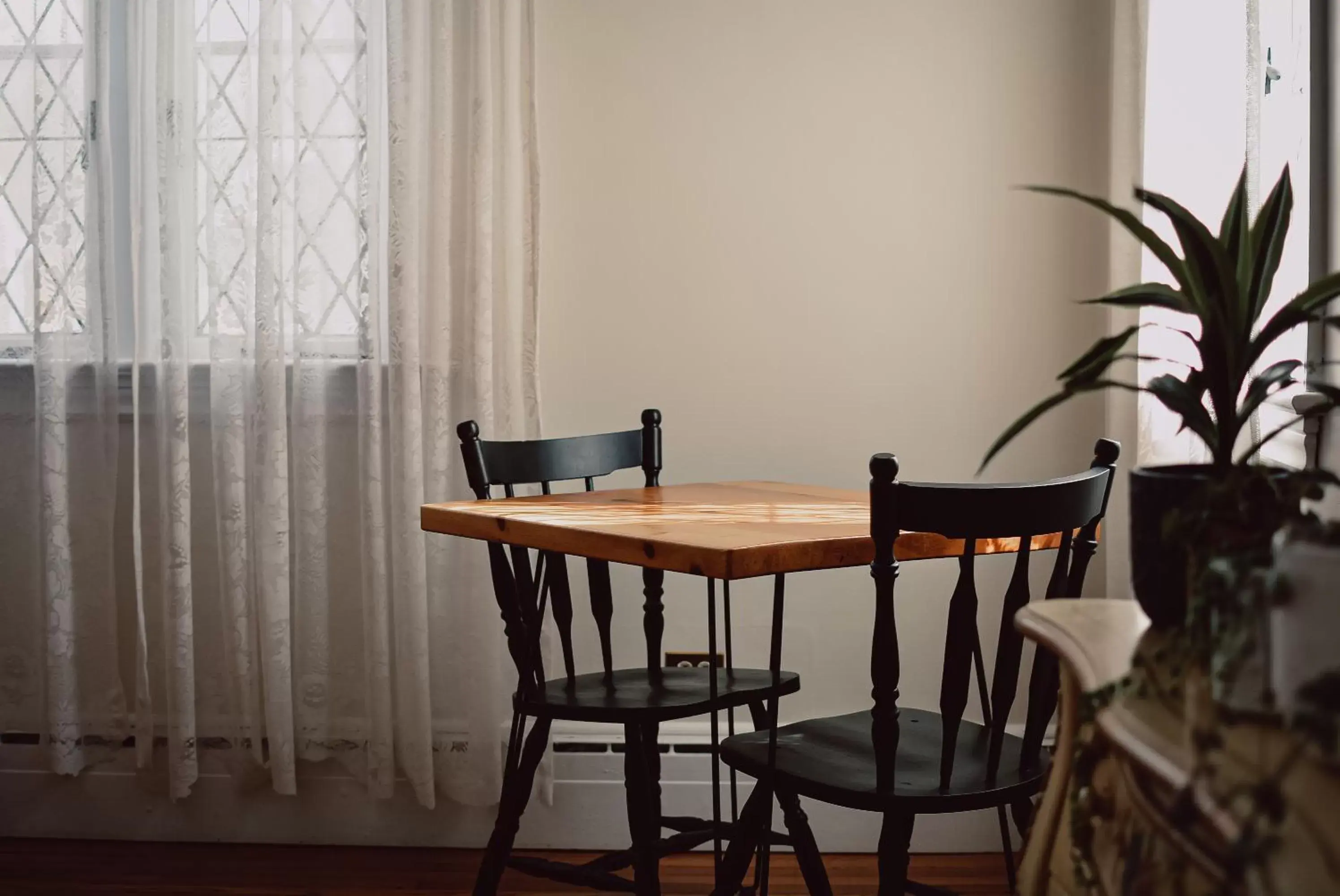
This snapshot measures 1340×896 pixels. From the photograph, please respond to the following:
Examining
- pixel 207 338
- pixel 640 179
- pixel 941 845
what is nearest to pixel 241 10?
pixel 207 338

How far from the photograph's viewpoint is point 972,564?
1517mm

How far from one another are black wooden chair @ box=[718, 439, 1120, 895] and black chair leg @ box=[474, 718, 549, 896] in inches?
16.6

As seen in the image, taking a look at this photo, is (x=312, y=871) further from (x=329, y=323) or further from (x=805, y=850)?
(x=805, y=850)

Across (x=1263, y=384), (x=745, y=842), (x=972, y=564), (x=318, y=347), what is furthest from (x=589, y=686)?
(x=1263, y=384)

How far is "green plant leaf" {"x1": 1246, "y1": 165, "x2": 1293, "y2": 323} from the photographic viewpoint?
109 centimetres

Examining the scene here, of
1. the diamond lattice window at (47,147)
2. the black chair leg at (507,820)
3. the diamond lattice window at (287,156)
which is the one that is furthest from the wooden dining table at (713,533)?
the diamond lattice window at (47,147)

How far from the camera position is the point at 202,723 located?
2750 millimetres

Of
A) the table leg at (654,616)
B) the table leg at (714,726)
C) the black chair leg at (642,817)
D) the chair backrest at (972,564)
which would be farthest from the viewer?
the table leg at (654,616)

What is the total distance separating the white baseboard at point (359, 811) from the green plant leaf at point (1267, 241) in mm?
1832

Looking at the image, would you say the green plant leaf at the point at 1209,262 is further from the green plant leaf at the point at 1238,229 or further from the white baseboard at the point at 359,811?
the white baseboard at the point at 359,811

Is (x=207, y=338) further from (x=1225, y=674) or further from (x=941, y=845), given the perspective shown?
(x=1225, y=674)

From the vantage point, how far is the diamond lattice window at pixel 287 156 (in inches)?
104

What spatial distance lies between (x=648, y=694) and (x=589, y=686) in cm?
14

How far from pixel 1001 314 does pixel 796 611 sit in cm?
78
